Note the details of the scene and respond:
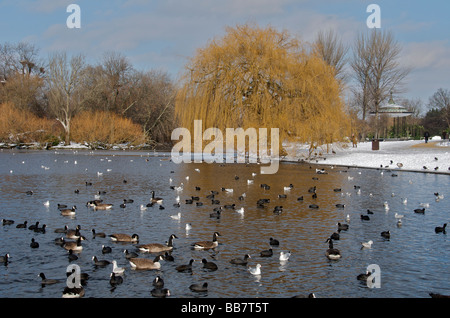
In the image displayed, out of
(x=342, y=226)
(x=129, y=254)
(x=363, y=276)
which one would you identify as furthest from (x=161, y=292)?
(x=342, y=226)

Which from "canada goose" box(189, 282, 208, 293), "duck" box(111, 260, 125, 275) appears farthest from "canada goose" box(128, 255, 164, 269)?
"canada goose" box(189, 282, 208, 293)

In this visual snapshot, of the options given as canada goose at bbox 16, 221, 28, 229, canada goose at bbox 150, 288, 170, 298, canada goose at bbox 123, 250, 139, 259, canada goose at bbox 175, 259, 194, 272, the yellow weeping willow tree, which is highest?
the yellow weeping willow tree

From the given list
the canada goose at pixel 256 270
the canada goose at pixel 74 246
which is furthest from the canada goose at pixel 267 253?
the canada goose at pixel 74 246

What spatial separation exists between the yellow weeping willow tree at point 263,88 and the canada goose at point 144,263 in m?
33.6

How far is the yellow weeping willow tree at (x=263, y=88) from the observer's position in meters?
43.7

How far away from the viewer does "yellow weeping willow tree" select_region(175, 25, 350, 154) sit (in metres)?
43.7

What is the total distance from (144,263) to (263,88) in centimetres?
3550

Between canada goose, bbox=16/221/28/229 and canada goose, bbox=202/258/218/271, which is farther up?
canada goose, bbox=16/221/28/229

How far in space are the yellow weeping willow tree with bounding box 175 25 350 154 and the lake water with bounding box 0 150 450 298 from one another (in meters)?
17.2

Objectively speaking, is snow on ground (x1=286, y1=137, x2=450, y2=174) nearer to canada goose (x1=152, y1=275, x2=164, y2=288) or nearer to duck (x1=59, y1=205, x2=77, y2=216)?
duck (x1=59, y1=205, x2=77, y2=216)

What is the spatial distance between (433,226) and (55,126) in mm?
79932

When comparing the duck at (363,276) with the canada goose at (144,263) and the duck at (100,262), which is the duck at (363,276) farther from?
the duck at (100,262)

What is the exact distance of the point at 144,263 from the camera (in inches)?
433
